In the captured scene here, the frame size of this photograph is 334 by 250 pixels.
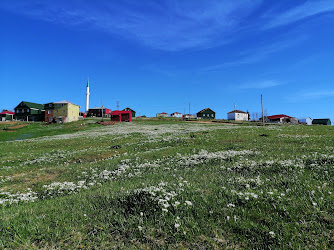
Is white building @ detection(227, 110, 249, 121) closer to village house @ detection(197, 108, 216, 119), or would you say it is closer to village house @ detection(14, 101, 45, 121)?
village house @ detection(197, 108, 216, 119)

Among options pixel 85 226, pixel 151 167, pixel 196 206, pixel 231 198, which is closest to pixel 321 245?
pixel 231 198

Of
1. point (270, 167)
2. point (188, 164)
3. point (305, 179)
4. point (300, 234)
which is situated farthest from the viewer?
point (188, 164)

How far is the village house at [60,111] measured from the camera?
3907 inches

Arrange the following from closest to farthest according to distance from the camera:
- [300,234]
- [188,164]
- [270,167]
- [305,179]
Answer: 1. [300,234]
2. [305,179]
3. [270,167]
4. [188,164]

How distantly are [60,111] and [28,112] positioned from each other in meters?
26.6

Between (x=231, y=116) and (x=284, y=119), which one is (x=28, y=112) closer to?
(x=231, y=116)

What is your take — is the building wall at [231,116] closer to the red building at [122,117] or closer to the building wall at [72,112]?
the red building at [122,117]

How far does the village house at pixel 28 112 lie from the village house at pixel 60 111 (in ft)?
46.0

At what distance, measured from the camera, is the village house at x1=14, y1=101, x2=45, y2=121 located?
113 m

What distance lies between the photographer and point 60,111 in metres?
102

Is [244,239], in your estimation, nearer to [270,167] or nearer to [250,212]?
[250,212]

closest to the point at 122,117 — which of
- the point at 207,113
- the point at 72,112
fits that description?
the point at 72,112

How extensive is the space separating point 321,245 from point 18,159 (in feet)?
89.0

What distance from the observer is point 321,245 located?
15.6 ft
